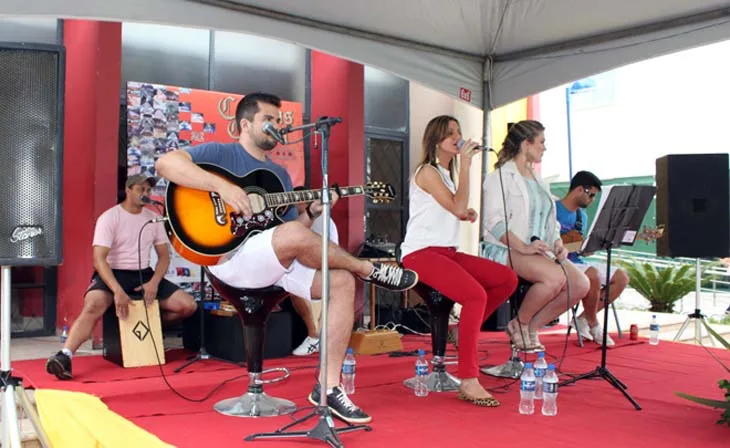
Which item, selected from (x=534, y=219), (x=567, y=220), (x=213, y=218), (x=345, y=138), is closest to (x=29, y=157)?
(x=213, y=218)

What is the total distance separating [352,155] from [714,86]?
12.9 metres

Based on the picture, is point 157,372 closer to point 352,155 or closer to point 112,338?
point 112,338

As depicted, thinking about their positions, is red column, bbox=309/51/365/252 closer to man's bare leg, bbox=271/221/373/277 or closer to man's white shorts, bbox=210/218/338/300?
man's white shorts, bbox=210/218/338/300

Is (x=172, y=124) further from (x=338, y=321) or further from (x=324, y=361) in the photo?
(x=324, y=361)

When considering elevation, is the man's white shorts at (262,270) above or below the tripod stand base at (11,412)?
above

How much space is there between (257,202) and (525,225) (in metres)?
1.91

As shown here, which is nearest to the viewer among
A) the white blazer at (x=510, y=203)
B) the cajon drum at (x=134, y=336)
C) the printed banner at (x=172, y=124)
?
the white blazer at (x=510, y=203)

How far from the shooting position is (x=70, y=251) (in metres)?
5.50

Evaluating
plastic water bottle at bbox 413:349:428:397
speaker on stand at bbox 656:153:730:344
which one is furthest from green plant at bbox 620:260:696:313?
plastic water bottle at bbox 413:349:428:397

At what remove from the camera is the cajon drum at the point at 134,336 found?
447cm

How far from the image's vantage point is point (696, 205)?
547cm

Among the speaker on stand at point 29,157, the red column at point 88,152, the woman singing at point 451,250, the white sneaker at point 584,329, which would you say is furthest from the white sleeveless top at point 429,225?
the red column at point 88,152

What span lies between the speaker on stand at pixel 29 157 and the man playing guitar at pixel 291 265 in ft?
1.60

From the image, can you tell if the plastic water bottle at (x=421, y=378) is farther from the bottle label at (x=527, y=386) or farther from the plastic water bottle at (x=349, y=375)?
the bottle label at (x=527, y=386)
